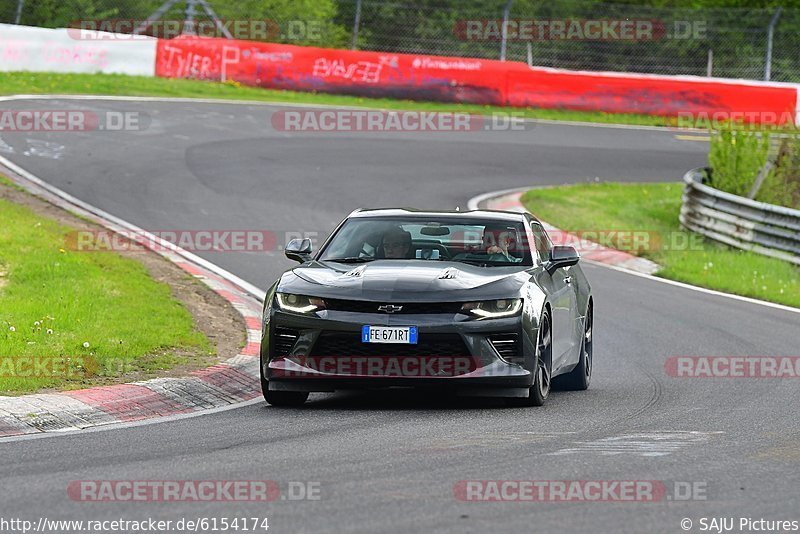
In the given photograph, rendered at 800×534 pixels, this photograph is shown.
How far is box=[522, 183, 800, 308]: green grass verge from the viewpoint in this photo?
1938 cm

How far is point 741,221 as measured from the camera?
21.8 metres

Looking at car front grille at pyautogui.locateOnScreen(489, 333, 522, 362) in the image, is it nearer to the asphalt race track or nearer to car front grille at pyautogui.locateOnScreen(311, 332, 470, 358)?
car front grille at pyautogui.locateOnScreen(311, 332, 470, 358)

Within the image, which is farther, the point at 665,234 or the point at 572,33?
the point at 572,33

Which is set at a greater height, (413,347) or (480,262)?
(480,262)

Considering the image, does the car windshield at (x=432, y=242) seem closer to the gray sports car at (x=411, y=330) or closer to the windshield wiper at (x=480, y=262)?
the windshield wiper at (x=480, y=262)

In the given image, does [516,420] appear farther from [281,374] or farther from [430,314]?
[281,374]

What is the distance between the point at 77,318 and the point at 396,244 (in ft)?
9.59

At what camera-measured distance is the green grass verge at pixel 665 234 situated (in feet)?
63.6

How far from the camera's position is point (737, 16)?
118 ft

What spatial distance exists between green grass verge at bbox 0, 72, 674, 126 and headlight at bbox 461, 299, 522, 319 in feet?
69.3

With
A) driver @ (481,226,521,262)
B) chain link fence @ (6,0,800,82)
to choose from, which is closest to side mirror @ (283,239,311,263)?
driver @ (481,226,521,262)

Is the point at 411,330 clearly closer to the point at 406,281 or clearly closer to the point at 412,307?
the point at 412,307

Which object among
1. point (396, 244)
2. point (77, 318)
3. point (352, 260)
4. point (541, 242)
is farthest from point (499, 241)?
point (77, 318)

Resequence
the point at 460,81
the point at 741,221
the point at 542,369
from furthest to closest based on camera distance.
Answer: the point at 460,81
the point at 741,221
the point at 542,369
